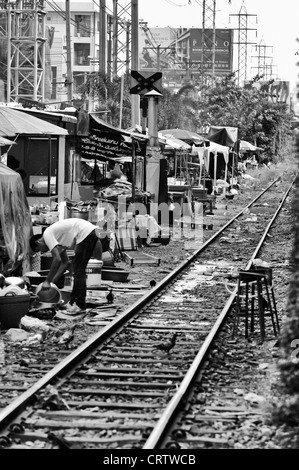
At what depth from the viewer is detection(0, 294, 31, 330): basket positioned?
13508 millimetres

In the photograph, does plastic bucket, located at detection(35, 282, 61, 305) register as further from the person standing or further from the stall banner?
the stall banner

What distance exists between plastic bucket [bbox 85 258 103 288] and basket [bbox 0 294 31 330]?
4073 mm

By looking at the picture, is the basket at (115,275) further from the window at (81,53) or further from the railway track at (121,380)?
the window at (81,53)

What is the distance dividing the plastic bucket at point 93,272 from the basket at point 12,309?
407 centimetres

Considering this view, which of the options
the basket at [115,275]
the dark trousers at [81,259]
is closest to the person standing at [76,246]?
the dark trousers at [81,259]

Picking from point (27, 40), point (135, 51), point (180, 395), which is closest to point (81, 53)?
point (27, 40)

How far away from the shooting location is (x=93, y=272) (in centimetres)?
1789

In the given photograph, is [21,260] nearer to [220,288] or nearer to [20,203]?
[20,203]

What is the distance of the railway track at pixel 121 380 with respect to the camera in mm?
8570

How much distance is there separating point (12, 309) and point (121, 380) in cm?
315

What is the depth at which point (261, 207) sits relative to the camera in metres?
45.0

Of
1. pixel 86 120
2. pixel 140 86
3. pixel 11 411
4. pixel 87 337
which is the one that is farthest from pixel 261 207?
pixel 11 411

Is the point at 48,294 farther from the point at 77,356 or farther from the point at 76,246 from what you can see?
the point at 77,356

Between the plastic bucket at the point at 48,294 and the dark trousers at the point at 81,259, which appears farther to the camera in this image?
the plastic bucket at the point at 48,294
